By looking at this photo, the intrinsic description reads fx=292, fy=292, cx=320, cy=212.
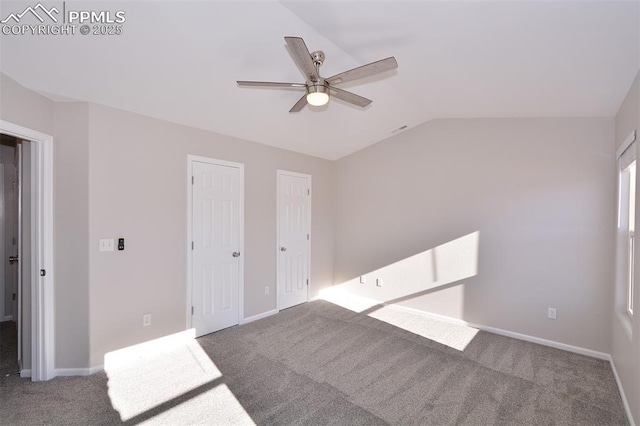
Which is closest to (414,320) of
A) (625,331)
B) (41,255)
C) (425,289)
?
(425,289)

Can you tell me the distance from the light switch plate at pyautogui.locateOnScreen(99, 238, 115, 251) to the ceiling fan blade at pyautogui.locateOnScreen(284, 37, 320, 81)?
2.40 metres

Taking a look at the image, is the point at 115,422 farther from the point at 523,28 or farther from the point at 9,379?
the point at 523,28

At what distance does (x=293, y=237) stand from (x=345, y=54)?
2.86 m

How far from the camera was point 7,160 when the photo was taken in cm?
379

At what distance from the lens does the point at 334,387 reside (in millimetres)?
2502

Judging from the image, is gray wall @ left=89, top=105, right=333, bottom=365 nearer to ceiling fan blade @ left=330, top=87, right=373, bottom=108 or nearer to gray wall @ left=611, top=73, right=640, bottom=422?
ceiling fan blade @ left=330, top=87, right=373, bottom=108

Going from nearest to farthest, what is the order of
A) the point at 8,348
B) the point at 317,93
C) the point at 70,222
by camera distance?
1. the point at 317,93
2. the point at 70,222
3. the point at 8,348

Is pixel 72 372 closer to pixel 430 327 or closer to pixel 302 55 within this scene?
pixel 302 55

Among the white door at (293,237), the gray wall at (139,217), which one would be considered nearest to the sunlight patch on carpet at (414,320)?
the white door at (293,237)

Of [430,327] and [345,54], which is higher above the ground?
[345,54]

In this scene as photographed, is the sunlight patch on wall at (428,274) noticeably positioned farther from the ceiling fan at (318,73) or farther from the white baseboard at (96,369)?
the white baseboard at (96,369)

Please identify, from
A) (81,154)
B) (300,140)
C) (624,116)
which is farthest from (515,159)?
(81,154)

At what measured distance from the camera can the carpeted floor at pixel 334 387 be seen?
214 cm

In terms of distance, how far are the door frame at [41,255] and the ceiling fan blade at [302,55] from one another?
2397mm
